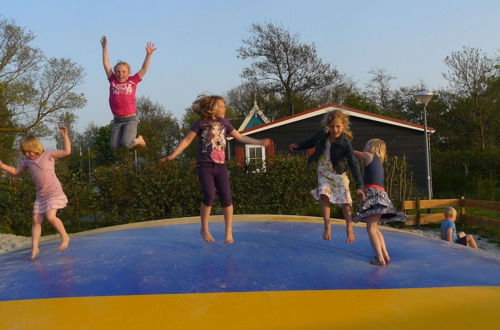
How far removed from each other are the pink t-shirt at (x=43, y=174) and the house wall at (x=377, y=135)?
16.8 metres

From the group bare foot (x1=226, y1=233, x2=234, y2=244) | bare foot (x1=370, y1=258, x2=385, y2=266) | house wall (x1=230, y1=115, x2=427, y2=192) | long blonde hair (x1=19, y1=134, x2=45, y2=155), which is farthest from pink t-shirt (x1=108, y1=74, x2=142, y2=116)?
house wall (x1=230, y1=115, x2=427, y2=192)

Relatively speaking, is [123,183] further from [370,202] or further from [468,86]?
[468,86]

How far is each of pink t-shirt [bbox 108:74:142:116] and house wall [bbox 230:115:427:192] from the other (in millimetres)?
15843

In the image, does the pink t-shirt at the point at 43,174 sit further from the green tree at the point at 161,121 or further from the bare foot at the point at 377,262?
the green tree at the point at 161,121

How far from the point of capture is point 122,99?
5551 mm

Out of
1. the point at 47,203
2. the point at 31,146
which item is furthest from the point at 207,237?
the point at 31,146

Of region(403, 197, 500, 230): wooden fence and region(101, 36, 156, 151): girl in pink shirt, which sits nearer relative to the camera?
A: region(101, 36, 156, 151): girl in pink shirt

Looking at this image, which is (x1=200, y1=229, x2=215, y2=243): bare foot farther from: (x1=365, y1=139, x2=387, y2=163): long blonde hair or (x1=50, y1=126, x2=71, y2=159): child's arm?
(x1=365, y1=139, x2=387, y2=163): long blonde hair

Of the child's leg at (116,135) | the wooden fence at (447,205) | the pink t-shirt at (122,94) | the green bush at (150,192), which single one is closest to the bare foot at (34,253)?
the child's leg at (116,135)

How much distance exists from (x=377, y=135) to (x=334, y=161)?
56.6 ft

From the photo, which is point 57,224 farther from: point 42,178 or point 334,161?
point 334,161

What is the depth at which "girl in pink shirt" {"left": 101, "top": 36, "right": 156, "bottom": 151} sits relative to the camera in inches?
217

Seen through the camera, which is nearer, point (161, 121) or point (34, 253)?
point (34, 253)

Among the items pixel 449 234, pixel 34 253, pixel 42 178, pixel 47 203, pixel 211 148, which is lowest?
pixel 449 234
